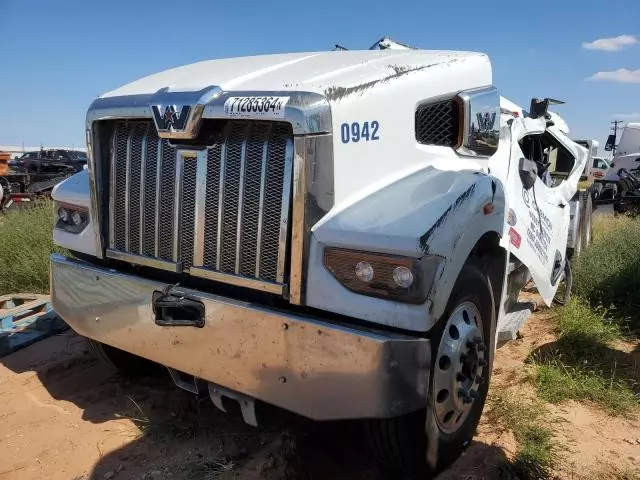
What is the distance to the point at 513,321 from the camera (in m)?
3.90

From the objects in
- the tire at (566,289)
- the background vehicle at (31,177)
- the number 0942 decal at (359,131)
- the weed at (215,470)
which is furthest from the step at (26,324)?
the background vehicle at (31,177)

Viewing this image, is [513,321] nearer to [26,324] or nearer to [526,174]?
[526,174]

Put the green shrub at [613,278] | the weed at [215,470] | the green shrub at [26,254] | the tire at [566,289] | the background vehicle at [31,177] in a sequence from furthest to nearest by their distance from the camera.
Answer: the background vehicle at [31,177] < the green shrub at [26,254] < the tire at [566,289] < the green shrub at [613,278] < the weed at [215,470]

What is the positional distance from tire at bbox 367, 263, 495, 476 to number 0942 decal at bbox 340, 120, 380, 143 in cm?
78

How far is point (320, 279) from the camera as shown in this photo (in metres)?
2.41

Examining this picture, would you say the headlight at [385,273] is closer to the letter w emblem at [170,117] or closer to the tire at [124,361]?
the letter w emblem at [170,117]

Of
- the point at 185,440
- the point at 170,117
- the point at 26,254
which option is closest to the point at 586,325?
the point at 185,440

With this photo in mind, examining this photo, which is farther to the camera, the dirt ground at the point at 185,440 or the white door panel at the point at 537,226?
the white door panel at the point at 537,226

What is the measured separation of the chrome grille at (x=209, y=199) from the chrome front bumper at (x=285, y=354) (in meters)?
0.18

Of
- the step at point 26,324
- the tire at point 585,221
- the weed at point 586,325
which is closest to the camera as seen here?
the step at point 26,324

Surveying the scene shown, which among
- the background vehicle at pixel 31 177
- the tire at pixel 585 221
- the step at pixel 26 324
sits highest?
the tire at pixel 585 221

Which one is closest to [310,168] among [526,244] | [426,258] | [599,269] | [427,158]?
[426,258]

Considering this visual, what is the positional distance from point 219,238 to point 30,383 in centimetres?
220

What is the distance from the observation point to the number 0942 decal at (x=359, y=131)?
2.54 meters
